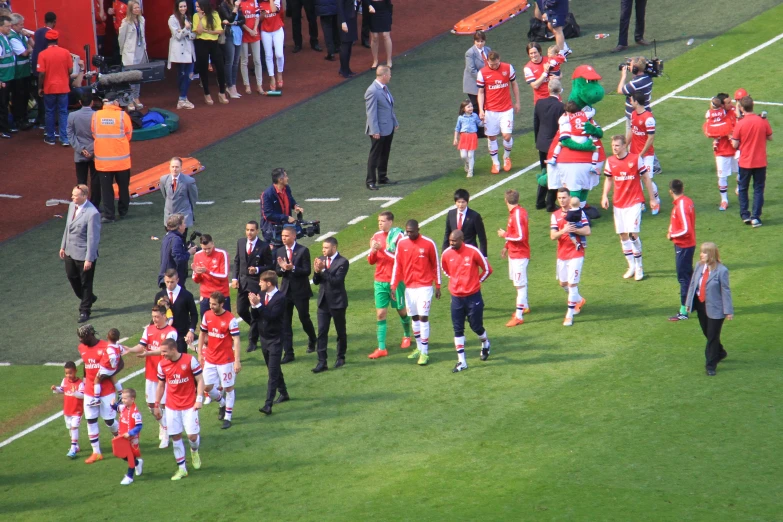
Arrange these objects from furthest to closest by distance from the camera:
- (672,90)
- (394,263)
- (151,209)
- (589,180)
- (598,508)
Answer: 1. (672,90)
2. (151,209)
3. (589,180)
4. (394,263)
5. (598,508)

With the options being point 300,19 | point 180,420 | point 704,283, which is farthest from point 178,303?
point 300,19

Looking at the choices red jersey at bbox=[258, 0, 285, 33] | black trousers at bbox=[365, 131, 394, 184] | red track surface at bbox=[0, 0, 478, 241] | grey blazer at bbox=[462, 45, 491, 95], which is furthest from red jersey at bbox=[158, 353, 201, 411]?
red jersey at bbox=[258, 0, 285, 33]

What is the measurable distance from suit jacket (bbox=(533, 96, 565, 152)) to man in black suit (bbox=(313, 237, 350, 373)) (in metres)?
5.71

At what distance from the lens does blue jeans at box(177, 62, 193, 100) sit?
1073 inches

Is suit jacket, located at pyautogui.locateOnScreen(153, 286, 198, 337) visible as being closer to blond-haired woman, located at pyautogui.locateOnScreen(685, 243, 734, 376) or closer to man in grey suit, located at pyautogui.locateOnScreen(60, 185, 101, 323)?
man in grey suit, located at pyautogui.locateOnScreen(60, 185, 101, 323)

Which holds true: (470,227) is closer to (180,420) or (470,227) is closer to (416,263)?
(416,263)

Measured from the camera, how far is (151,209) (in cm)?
2347

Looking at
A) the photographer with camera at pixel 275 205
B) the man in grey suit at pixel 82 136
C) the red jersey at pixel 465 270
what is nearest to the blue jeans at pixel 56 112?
the man in grey suit at pixel 82 136

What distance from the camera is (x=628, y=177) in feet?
59.1

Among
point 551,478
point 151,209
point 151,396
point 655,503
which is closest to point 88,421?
point 151,396

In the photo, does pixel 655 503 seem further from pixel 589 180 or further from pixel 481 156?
pixel 481 156

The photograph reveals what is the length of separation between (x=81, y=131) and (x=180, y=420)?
9.66 m

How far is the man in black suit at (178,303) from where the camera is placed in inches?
633

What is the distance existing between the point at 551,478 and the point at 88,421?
604 cm
